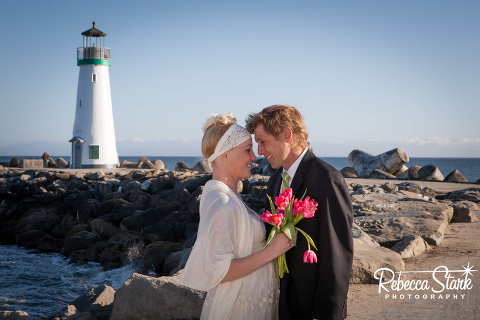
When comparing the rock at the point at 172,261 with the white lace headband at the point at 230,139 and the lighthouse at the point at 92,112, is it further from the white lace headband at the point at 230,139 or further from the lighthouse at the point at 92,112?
the lighthouse at the point at 92,112

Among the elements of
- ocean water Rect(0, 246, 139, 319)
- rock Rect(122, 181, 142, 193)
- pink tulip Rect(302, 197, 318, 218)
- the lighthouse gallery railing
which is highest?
the lighthouse gallery railing

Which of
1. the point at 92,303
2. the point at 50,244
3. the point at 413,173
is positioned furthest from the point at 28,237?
the point at 413,173

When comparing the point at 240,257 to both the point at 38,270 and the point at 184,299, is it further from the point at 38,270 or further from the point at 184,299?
the point at 38,270

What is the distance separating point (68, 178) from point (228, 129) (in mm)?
17391

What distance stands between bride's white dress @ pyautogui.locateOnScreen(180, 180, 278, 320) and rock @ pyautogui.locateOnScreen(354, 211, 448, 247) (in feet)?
12.6

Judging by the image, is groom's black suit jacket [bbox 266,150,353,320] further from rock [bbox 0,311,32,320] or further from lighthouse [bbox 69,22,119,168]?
lighthouse [bbox 69,22,119,168]

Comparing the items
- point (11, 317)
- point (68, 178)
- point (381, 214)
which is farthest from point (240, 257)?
point (68, 178)

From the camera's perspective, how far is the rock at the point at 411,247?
5.16 m

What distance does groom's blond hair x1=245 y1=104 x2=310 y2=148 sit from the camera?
2.64 metres

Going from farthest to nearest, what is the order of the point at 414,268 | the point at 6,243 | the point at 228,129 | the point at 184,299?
the point at 6,243, the point at 414,268, the point at 184,299, the point at 228,129

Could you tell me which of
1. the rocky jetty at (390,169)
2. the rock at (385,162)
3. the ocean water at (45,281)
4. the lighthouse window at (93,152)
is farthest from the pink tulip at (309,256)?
the lighthouse window at (93,152)

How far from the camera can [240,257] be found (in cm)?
240

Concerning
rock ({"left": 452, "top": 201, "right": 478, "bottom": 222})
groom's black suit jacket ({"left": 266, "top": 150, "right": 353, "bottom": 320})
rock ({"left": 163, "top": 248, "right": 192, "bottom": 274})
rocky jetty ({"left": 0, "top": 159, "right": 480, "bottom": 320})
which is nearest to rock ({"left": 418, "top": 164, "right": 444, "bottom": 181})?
rocky jetty ({"left": 0, "top": 159, "right": 480, "bottom": 320})

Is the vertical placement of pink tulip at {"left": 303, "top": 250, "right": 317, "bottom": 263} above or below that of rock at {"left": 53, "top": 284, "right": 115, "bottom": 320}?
above
